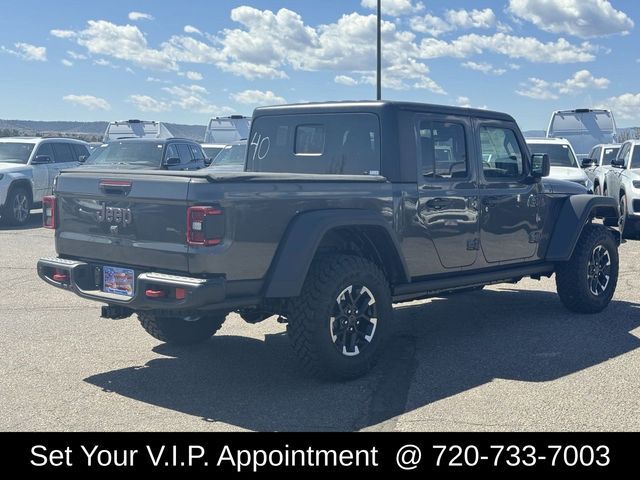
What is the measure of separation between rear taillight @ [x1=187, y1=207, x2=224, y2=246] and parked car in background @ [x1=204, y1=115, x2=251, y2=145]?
2160 cm

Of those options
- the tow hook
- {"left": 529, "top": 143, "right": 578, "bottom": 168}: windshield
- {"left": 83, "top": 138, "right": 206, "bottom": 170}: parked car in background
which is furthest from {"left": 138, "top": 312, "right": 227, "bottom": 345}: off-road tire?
{"left": 529, "top": 143, "right": 578, "bottom": 168}: windshield

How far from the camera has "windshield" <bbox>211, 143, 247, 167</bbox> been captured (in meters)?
17.0

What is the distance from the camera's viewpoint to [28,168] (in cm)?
1791

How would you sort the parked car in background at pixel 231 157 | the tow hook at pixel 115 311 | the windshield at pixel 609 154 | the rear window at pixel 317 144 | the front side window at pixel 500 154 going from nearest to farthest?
the tow hook at pixel 115 311, the rear window at pixel 317 144, the front side window at pixel 500 154, the parked car in background at pixel 231 157, the windshield at pixel 609 154

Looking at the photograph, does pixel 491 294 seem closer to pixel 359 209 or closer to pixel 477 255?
pixel 477 255

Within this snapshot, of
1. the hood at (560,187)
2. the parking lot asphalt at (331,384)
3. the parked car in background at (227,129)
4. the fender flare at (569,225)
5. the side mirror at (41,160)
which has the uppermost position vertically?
the parked car in background at (227,129)

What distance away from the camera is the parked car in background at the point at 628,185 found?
47.1 ft

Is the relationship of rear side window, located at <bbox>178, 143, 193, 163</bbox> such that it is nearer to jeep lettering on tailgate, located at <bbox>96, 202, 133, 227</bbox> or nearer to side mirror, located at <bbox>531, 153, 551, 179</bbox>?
side mirror, located at <bbox>531, 153, 551, 179</bbox>

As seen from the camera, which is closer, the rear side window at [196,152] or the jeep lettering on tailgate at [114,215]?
the jeep lettering on tailgate at [114,215]

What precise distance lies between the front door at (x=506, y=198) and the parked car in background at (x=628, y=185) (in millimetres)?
7112

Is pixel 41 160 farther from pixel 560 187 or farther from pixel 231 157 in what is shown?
pixel 560 187

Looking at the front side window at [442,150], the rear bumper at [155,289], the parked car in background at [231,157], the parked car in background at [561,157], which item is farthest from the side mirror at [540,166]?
the parked car in background at [231,157]

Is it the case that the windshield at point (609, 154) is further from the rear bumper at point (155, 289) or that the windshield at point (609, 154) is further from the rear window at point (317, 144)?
the rear bumper at point (155, 289)

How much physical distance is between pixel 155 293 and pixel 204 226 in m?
0.56
